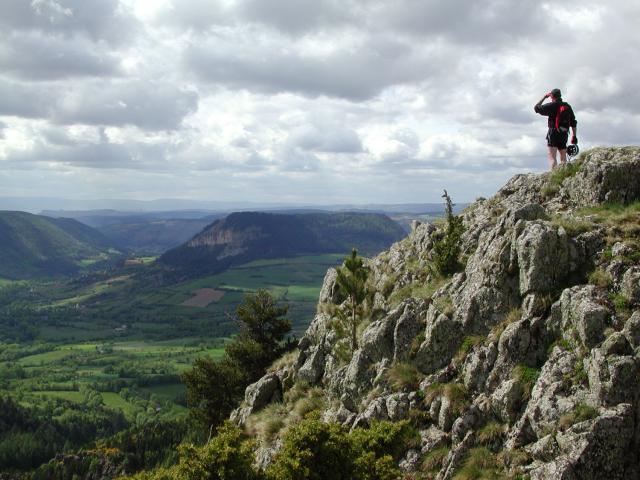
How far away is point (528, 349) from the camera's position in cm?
2225

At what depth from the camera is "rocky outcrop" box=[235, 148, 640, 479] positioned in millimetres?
18250

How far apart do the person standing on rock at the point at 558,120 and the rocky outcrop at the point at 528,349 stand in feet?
6.45

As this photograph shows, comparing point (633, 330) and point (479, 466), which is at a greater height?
point (633, 330)

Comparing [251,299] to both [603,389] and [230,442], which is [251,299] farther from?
[603,389]

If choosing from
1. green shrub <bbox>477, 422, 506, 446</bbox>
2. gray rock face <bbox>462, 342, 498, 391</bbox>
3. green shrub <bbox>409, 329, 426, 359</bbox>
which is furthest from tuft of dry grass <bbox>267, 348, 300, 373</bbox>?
green shrub <bbox>477, 422, 506, 446</bbox>

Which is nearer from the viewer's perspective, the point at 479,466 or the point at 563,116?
the point at 479,466

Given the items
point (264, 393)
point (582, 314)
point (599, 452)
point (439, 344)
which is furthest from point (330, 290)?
point (599, 452)

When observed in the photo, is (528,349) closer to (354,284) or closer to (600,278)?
(600,278)

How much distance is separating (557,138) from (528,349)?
16.5 metres

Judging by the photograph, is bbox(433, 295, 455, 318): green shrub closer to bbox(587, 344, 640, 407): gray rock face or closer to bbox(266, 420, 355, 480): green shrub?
A: bbox(587, 344, 640, 407): gray rock face

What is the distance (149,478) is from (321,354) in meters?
14.8

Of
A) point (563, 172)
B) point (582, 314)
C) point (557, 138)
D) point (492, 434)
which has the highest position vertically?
point (557, 138)

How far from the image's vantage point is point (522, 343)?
73.6ft

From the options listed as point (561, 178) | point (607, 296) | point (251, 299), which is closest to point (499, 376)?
point (607, 296)
